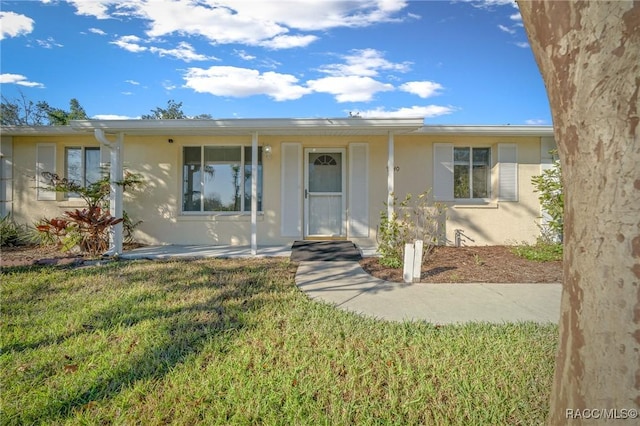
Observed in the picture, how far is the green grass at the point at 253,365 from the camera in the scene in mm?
2041

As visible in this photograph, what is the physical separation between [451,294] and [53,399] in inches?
162

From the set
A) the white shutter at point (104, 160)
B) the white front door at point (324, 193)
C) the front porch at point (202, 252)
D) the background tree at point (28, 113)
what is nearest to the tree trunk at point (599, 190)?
the front porch at point (202, 252)

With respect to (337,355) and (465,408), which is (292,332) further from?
(465,408)

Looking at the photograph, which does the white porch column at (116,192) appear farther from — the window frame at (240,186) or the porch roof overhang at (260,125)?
the window frame at (240,186)

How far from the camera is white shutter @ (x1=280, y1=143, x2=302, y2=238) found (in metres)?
8.01

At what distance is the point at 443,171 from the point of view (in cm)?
811

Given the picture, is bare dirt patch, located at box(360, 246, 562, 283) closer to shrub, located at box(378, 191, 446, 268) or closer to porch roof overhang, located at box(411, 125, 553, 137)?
shrub, located at box(378, 191, 446, 268)

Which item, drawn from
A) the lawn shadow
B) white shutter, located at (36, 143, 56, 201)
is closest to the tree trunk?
the lawn shadow

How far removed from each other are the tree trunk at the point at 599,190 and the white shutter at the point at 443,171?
273 inches

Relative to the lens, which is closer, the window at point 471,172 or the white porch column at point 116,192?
the white porch column at point 116,192

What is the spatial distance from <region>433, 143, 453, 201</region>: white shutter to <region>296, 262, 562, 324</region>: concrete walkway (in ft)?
11.6

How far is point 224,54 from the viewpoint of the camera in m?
11.0

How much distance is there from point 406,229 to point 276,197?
3285 millimetres

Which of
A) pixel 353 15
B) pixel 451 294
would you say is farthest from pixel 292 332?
pixel 353 15
